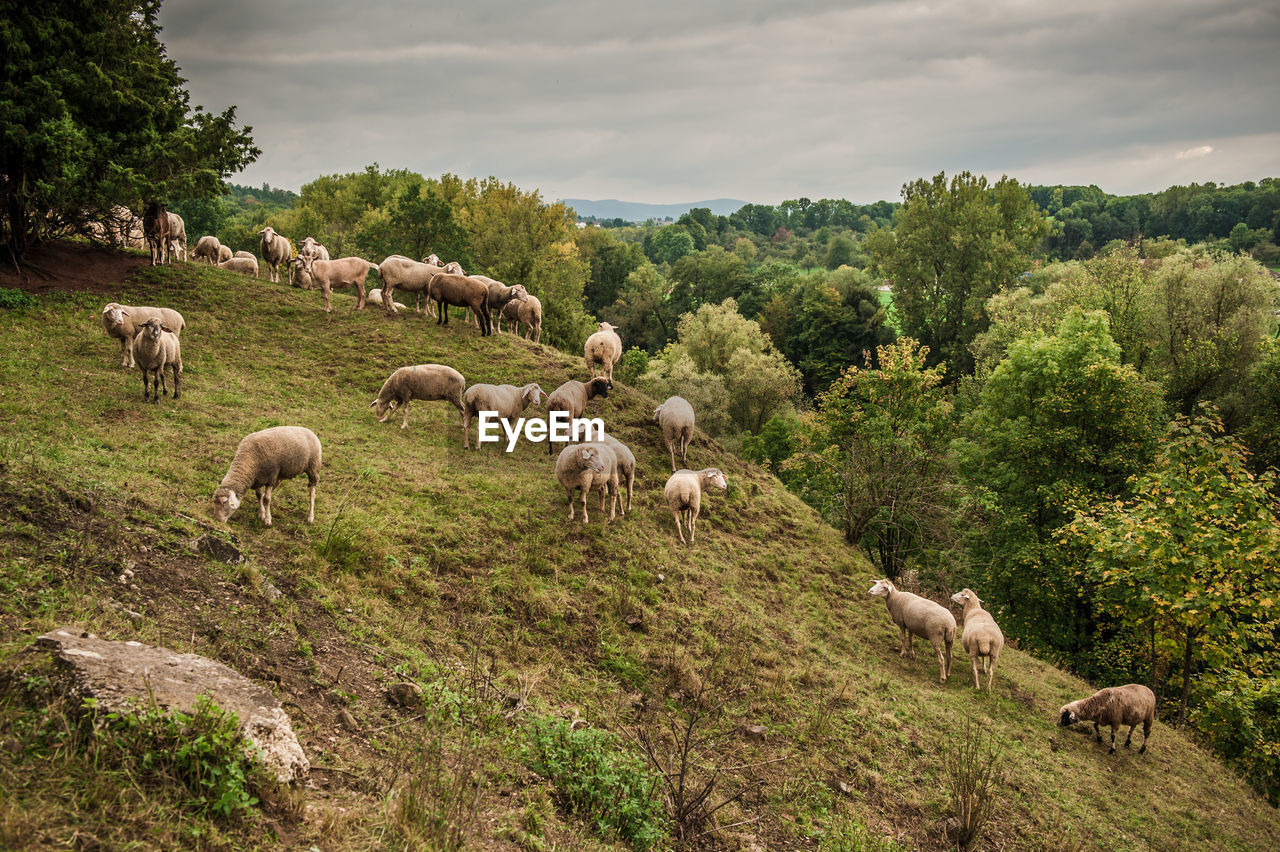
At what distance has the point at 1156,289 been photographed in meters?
29.0

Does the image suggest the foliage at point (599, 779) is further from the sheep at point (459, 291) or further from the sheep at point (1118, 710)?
the sheep at point (459, 291)

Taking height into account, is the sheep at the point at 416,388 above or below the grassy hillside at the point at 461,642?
above

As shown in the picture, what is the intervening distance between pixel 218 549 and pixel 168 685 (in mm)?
3557

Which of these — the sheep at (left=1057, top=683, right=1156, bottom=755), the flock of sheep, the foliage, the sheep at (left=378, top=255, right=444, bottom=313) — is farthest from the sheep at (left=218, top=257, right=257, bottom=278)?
the sheep at (left=1057, top=683, right=1156, bottom=755)

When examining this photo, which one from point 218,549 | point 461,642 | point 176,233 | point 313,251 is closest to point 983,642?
point 461,642

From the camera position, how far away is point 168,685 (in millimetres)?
4688

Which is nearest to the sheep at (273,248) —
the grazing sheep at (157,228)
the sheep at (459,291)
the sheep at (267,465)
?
the grazing sheep at (157,228)

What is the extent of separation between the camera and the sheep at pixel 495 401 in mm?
15430

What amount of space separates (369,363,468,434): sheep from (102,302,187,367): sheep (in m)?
4.86

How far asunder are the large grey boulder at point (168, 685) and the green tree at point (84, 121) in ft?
55.1

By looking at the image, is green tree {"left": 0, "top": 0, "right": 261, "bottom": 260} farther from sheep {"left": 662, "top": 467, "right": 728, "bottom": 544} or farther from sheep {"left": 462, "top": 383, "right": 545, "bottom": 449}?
sheep {"left": 662, "top": 467, "right": 728, "bottom": 544}

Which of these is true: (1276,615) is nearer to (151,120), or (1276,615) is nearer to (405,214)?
(151,120)

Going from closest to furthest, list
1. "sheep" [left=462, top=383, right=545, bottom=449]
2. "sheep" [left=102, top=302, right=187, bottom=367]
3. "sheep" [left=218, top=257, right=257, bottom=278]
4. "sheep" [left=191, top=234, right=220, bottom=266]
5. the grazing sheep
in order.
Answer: "sheep" [left=102, top=302, right=187, bottom=367] < "sheep" [left=462, top=383, right=545, bottom=449] < the grazing sheep < "sheep" [left=218, top=257, right=257, bottom=278] < "sheep" [left=191, top=234, right=220, bottom=266]

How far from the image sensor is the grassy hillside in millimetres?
5090
